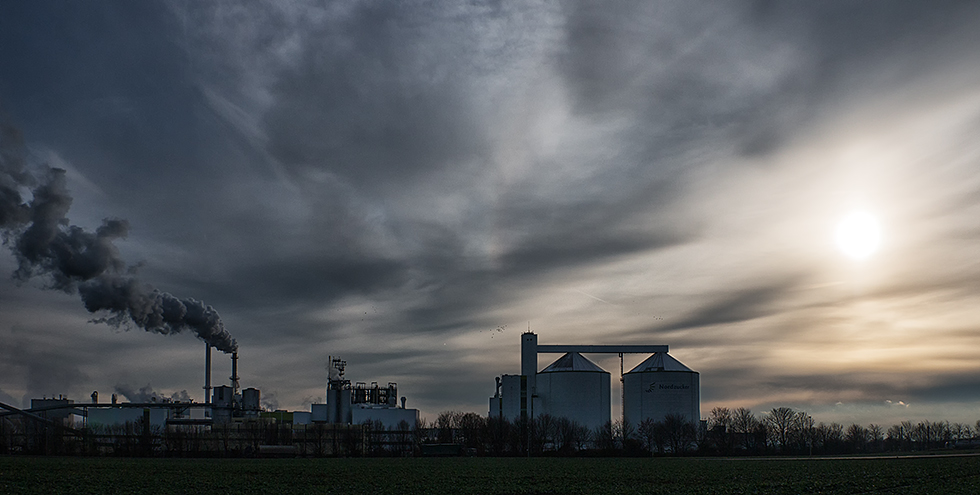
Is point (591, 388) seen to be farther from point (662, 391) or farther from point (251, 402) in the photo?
point (251, 402)

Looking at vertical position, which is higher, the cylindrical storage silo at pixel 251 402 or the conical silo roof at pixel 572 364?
the conical silo roof at pixel 572 364

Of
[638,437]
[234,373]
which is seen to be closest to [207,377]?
[234,373]

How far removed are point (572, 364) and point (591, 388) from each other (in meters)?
4.23

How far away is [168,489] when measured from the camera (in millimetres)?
33969

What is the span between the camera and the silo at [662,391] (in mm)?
105812

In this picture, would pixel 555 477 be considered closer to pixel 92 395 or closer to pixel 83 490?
pixel 83 490

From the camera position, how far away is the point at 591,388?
10931 cm

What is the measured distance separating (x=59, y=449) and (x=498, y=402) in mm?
58316

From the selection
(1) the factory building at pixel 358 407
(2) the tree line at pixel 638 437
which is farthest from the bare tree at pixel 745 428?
(1) the factory building at pixel 358 407

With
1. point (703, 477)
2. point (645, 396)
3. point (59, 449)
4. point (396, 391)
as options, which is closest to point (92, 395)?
point (59, 449)

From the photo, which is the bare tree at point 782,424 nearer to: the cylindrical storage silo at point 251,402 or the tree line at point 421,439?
the tree line at point 421,439

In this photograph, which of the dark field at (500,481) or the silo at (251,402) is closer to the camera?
the dark field at (500,481)

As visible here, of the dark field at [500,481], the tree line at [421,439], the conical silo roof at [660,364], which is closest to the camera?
the dark field at [500,481]

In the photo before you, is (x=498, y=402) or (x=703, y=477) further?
(x=498, y=402)
